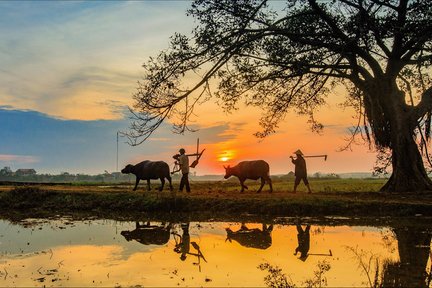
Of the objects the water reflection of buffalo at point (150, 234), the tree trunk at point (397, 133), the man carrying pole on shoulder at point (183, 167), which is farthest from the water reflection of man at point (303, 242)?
the man carrying pole on shoulder at point (183, 167)

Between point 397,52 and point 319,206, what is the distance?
34.6 ft

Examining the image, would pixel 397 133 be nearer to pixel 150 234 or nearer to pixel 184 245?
pixel 150 234

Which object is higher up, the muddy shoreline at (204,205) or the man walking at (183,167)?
the man walking at (183,167)

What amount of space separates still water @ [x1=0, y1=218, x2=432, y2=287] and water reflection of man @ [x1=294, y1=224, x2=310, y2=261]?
0.08ft

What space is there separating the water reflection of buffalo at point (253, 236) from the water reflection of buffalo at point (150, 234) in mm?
1869

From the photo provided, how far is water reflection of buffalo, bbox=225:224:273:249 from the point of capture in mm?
11702

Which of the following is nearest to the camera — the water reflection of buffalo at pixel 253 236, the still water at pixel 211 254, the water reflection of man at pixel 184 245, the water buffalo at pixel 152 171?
the still water at pixel 211 254

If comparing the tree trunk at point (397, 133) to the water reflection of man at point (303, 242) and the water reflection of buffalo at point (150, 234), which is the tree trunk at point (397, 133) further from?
the water reflection of buffalo at point (150, 234)

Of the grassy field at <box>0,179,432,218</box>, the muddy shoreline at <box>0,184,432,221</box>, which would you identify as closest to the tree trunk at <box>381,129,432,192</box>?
the grassy field at <box>0,179,432,218</box>

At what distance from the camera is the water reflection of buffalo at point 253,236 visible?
11.7 meters

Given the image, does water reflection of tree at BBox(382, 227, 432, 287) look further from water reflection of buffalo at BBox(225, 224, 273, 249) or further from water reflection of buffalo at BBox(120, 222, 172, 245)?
water reflection of buffalo at BBox(120, 222, 172, 245)

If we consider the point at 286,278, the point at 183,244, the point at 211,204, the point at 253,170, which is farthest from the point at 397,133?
the point at 286,278

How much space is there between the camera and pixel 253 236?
42.0 feet

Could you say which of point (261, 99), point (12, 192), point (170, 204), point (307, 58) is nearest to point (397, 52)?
point (307, 58)
